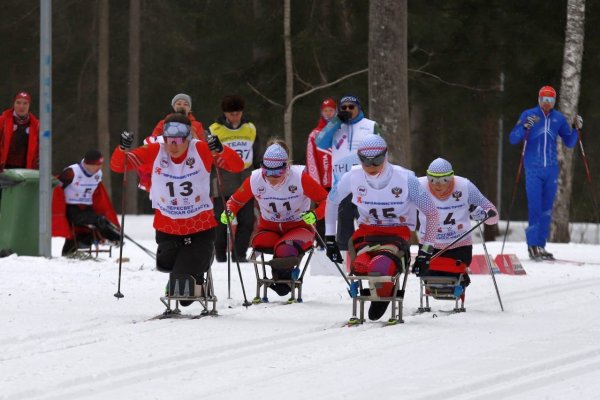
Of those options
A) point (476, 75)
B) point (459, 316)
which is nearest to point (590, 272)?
point (459, 316)

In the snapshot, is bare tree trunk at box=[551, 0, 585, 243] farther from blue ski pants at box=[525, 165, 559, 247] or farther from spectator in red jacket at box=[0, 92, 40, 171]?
spectator in red jacket at box=[0, 92, 40, 171]

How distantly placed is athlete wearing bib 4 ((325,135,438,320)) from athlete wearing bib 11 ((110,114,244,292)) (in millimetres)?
1041

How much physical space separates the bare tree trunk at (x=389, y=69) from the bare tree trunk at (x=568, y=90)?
8.60 feet

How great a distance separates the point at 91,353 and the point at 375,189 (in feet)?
9.16

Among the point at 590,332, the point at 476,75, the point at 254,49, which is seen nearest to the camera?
the point at 590,332

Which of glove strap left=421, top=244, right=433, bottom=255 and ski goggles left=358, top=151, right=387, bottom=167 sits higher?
ski goggles left=358, top=151, right=387, bottom=167

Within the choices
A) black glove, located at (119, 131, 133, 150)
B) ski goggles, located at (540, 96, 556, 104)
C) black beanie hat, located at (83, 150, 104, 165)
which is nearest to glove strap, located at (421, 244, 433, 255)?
black glove, located at (119, 131, 133, 150)

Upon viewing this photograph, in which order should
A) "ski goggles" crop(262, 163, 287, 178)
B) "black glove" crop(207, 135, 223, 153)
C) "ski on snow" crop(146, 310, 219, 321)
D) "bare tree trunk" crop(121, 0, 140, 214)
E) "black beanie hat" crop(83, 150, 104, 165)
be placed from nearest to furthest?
1. "ski on snow" crop(146, 310, 219, 321)
2. "black glove" crop(207, 135, 223, 153)
3. "ski goggles" crop(262, 163, 287, 178)
4. "black beanie hat" crop(83, 150, 104, 165)
5. "bare tree trunk" crop(121, 0, 140, 214)

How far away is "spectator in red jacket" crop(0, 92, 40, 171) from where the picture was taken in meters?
16.5

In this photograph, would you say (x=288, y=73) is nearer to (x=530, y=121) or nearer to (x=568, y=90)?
(x=568, y=90)

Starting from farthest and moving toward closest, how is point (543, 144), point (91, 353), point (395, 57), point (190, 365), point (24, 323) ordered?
point (395, 57) < point (543, 144) < point (24, 323) < point (91, 353) < point (190, 365)

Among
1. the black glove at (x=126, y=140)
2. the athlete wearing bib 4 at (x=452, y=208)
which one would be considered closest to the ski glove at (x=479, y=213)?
the athlete wearing bib 4 at (x=452, y=208)

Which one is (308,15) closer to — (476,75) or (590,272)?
(476,75)

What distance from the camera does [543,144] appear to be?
51.6ft
